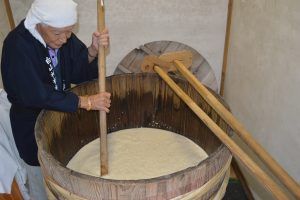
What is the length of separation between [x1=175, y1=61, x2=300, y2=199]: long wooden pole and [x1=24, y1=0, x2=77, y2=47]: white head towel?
0.72m

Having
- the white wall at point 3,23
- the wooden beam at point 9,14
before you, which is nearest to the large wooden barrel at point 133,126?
the white wall at point 3,23

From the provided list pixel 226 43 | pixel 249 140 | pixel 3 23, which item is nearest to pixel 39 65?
pixel 3 23

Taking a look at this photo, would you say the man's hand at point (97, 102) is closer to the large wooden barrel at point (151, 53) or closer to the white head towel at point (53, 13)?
the white head towel at point (53, 13)

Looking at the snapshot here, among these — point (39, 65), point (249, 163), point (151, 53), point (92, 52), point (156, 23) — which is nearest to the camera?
point (249, 163)

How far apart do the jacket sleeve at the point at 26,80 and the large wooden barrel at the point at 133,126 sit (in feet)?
0.42

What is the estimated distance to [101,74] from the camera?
152 cm

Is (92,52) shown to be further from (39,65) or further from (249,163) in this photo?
(249,163)

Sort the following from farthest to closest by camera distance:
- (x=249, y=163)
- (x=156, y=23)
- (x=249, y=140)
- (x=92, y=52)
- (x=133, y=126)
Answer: (x=156, y=23) < (x=133, y=126) < (x=92, y=52) < (x=249, y=140) < (x=249, y=163)

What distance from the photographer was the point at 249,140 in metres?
1.42

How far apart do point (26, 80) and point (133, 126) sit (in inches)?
35.1

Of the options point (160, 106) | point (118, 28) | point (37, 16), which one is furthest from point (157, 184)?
point (118, 28)

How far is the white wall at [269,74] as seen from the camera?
1832mm

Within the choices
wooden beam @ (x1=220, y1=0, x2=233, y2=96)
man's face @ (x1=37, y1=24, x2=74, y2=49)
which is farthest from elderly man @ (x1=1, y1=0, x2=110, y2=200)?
wooden beam @ (x1=220, y1=0, x2=233, y2=96)

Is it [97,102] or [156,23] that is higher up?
[156,23]
